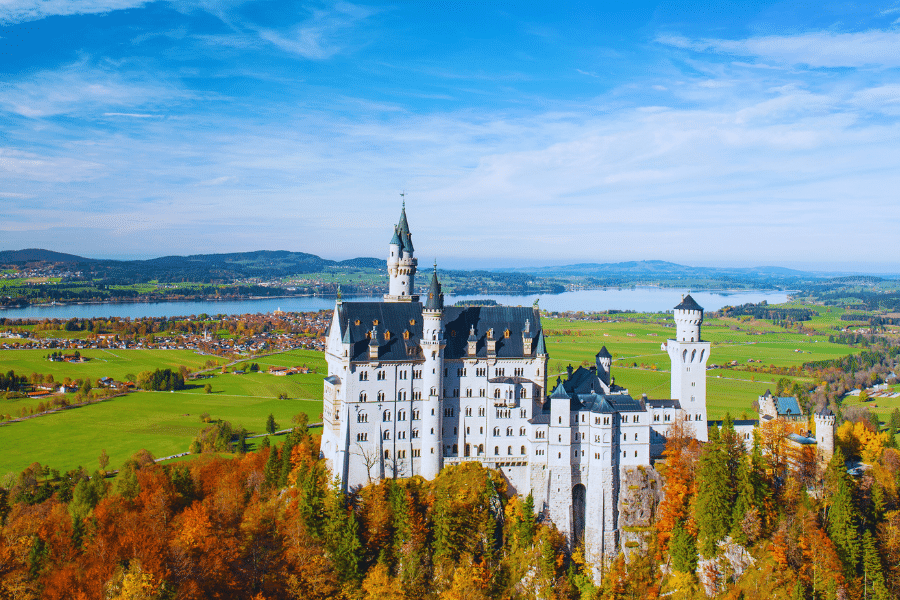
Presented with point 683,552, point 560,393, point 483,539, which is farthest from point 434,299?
point 683,552

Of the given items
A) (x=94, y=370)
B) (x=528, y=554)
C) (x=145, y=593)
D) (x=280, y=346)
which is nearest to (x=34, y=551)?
(x=145, y=593)

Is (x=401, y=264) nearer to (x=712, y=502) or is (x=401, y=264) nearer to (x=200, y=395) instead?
(x=712, y=502)

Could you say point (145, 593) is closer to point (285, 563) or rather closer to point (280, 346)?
point (285, 563)

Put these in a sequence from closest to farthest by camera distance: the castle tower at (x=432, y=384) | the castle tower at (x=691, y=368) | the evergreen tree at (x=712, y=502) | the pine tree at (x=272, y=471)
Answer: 1. the evergreen tree at (x=712, y=502)
2. the castle tower at (x=432, y=384)
3. the castle tower at (x=691, y=368)
4. the pine tree at (x=272, y=471)

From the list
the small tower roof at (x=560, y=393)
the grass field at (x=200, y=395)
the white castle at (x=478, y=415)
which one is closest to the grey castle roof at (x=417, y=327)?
the white castle at (x=478, y=415)

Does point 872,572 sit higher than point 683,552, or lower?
lower

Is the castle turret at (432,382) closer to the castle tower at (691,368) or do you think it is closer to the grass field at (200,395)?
the castle tower at (691,368)

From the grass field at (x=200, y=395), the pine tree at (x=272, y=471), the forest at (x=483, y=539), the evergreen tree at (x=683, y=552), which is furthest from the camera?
the grass field at (x=200, y=395)

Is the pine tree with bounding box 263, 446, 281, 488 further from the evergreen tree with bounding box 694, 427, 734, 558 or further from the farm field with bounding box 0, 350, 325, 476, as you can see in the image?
the evergreen tree with bounding box 694, 427, 734, 558

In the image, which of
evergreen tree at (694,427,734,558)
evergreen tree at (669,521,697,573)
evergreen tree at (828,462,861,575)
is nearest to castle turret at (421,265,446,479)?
evergreen tree at (669,521,697,573)
